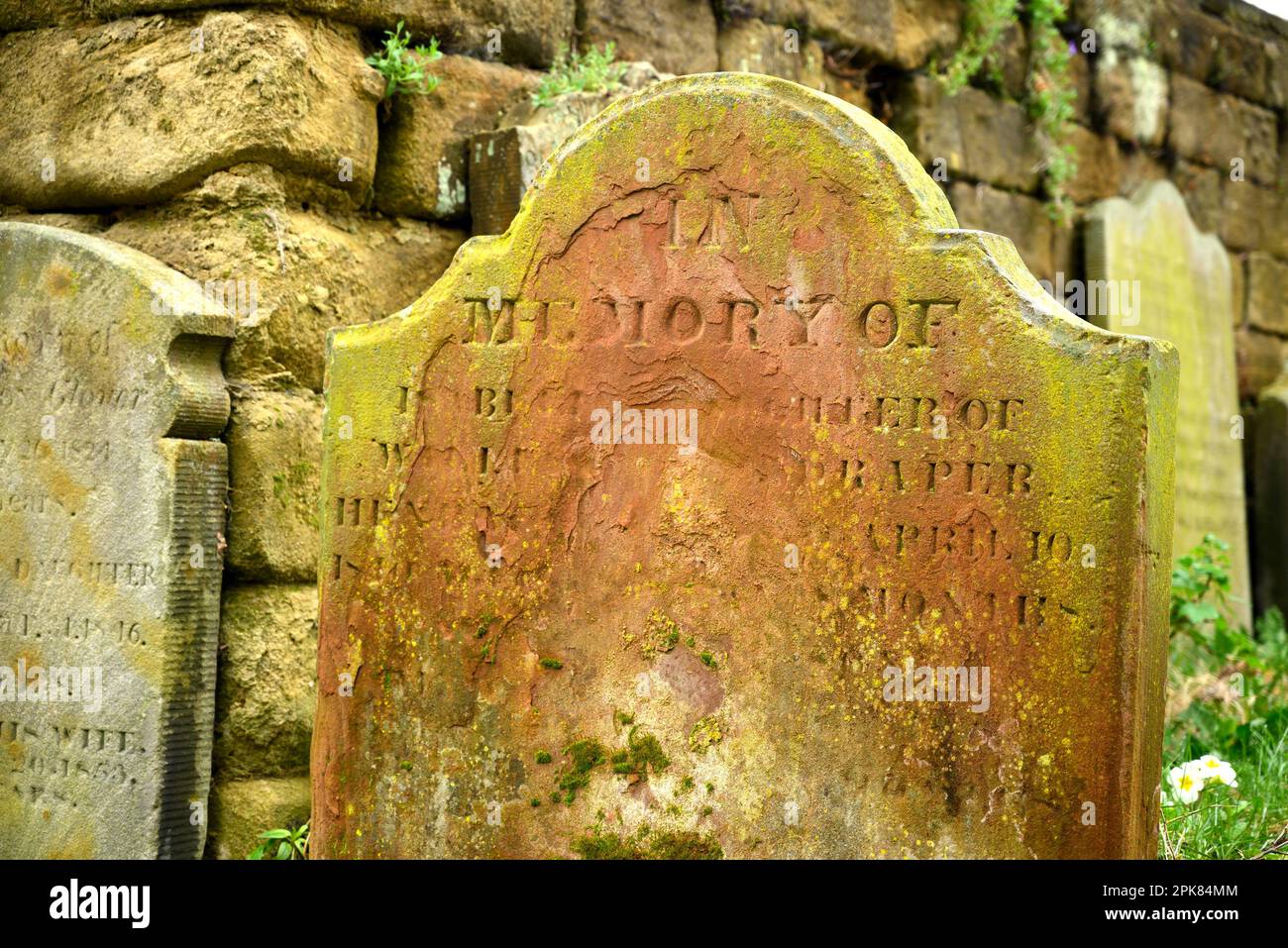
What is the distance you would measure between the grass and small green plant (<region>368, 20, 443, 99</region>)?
2490mm

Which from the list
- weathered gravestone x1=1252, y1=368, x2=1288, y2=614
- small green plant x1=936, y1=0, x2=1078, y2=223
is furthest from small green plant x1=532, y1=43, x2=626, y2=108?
weathered gravestone x1=1252, y1=368, x2=1288, y2=614

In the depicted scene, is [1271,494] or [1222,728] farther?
[1271,494]

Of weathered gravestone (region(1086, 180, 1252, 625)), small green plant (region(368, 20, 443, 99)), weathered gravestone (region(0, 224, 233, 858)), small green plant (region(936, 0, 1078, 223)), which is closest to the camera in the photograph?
weathered gravestone (region(0, 224, 233, 858))

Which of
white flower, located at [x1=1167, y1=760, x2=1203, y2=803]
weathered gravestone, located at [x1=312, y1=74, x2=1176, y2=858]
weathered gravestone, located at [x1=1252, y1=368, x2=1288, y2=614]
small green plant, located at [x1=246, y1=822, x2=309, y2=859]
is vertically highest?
weathered gravestone, located at [x1=1252, y1=368, x2=1288, y2=614]

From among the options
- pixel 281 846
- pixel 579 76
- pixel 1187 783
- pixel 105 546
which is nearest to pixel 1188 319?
pixel 1187 783

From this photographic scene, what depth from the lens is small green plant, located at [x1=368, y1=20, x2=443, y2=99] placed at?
3.63 meters

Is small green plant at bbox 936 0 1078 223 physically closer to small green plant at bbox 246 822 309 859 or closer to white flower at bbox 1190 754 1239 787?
white flower at bbox 1190 754 1239 787

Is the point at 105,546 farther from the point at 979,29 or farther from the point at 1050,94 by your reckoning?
the point at 1050,94

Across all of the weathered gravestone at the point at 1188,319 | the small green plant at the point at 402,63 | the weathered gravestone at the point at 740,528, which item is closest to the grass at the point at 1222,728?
the weathered gravestone at the point at 1188,319

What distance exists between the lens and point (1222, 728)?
4.23 metres

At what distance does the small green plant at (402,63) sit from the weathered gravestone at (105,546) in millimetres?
733

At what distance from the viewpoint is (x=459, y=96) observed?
12.5ft

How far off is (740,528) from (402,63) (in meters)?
1.65

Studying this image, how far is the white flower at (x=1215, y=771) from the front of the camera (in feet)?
11.1
